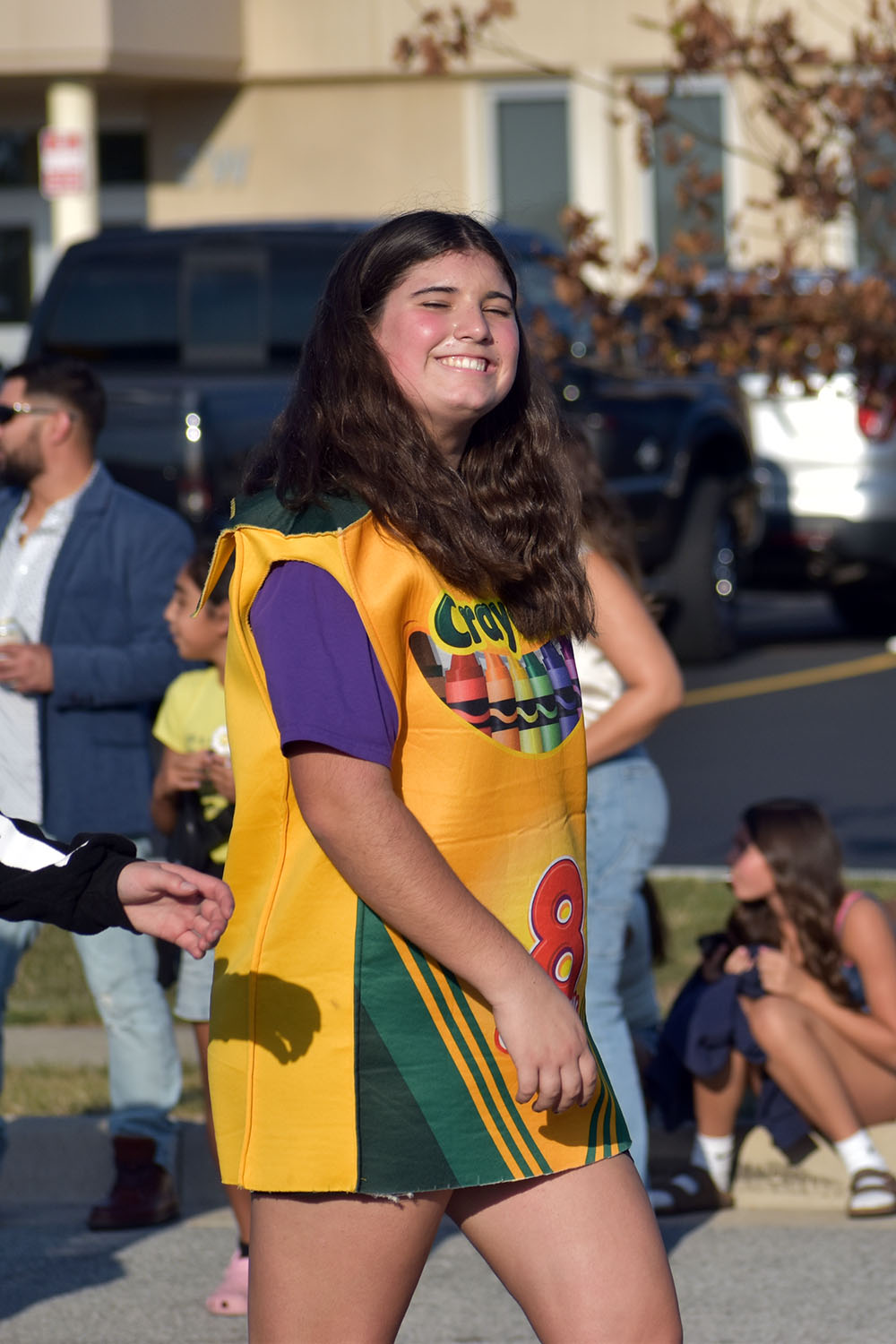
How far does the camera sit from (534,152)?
66.3 ft

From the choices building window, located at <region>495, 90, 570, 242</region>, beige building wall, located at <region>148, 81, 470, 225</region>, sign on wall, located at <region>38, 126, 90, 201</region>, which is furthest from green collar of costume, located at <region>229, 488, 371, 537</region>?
building window, located at <region>495, 90, 570, 242</region>

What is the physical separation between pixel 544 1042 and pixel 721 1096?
2.69 m

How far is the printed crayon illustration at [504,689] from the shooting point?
97.3 inches

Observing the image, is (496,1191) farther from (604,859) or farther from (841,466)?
(841,466)

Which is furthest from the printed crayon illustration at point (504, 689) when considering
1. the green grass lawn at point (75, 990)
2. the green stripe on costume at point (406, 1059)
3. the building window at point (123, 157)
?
the building window at point (123, 157)

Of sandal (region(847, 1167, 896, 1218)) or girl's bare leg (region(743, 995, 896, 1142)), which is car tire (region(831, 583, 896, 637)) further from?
sandal (region(847, 1167, 896, 1218))

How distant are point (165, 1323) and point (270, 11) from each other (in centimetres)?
1741

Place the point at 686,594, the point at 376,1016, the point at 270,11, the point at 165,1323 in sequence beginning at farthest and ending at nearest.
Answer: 1. the point at 270,11
2. the point at 686,594
3. the point at 165,1323
4. the point at 376,1016

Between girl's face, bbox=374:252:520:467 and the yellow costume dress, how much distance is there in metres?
0.20

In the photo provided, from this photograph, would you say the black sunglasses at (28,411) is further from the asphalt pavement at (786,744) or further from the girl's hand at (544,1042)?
the asphalt pavement at (786,744)

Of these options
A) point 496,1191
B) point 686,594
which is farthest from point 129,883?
point 686,594

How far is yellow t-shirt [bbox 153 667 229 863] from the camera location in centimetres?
455

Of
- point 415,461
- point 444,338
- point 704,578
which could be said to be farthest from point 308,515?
point 704,578

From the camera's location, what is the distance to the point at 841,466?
42.1 ft
